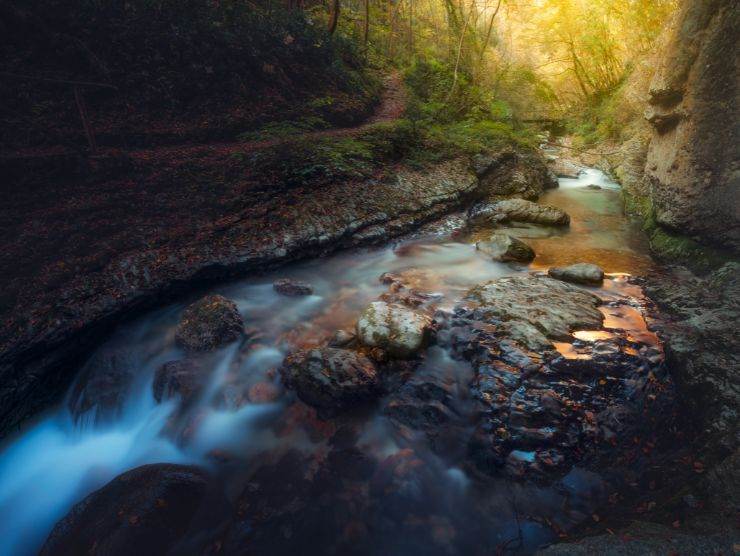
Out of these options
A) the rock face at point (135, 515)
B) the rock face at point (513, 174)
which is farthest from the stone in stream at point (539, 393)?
the rock face at point (513, 174)

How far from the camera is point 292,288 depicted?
21.9 feet

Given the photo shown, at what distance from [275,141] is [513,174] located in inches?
297

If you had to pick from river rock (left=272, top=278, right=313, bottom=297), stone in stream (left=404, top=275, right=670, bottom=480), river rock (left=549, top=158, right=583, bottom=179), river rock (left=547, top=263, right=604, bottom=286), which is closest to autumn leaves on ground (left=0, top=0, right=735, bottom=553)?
stone in stream (left=404, top=275, right=670, bottom=480)

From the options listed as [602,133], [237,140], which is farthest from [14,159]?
[602,133]

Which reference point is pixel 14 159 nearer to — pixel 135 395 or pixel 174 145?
pixel 174 145

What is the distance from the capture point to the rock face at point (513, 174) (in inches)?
445

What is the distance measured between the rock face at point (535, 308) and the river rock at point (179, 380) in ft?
13.6

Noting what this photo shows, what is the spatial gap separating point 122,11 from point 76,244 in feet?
22.2

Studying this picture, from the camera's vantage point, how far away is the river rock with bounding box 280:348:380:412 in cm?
441

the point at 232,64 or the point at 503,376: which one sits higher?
the point at 232,64

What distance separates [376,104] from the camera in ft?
44.1

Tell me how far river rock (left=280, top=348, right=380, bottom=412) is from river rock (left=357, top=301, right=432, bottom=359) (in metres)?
0.37

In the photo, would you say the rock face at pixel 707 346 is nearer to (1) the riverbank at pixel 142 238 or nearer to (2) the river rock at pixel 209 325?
(1) the riverbank at pixel 142 238

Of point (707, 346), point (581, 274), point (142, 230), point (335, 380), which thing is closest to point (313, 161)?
point (142, 230)
